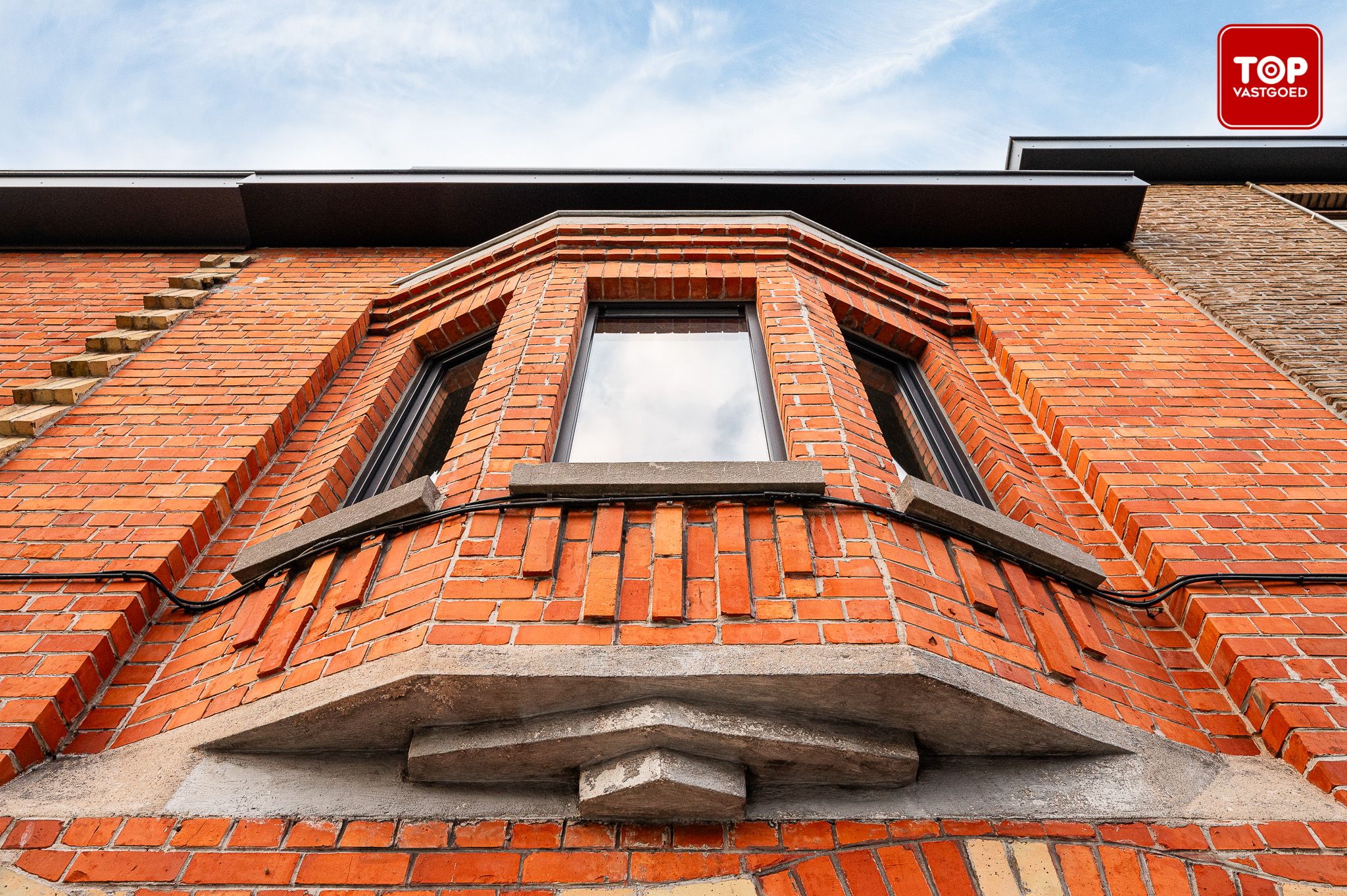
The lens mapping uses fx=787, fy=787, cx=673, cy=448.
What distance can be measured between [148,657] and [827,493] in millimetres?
2524

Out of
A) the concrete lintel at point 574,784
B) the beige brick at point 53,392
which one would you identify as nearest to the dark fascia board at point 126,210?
the beige brick at point 53,392

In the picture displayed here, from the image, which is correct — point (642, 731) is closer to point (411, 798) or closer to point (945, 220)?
point (411, 798)

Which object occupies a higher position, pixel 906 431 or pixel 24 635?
pixel 906 431

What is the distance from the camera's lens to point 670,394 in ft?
12.3

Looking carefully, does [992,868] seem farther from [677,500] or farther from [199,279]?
[199,279]

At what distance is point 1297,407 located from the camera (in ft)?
13.1

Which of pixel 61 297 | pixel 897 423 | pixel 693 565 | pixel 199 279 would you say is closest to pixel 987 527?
pixel 693 565

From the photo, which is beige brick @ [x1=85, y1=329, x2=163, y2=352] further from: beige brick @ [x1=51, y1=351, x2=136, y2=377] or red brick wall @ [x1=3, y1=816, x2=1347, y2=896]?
red brick wall @ [x1=3, y1=816, x2=1347, y2=896]

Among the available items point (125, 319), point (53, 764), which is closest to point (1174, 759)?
point (53, 764)

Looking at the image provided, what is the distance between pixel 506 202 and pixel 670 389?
2.74 meters

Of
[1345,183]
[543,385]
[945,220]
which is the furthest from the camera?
[1345,183]

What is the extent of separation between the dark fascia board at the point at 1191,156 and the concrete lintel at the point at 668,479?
6.28m

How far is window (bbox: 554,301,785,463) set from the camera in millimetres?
3422


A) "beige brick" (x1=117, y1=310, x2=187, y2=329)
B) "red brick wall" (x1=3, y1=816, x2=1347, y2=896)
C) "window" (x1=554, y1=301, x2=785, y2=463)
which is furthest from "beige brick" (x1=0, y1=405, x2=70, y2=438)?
"window" (x1=554, y1=301, x2=785, y2=463)
